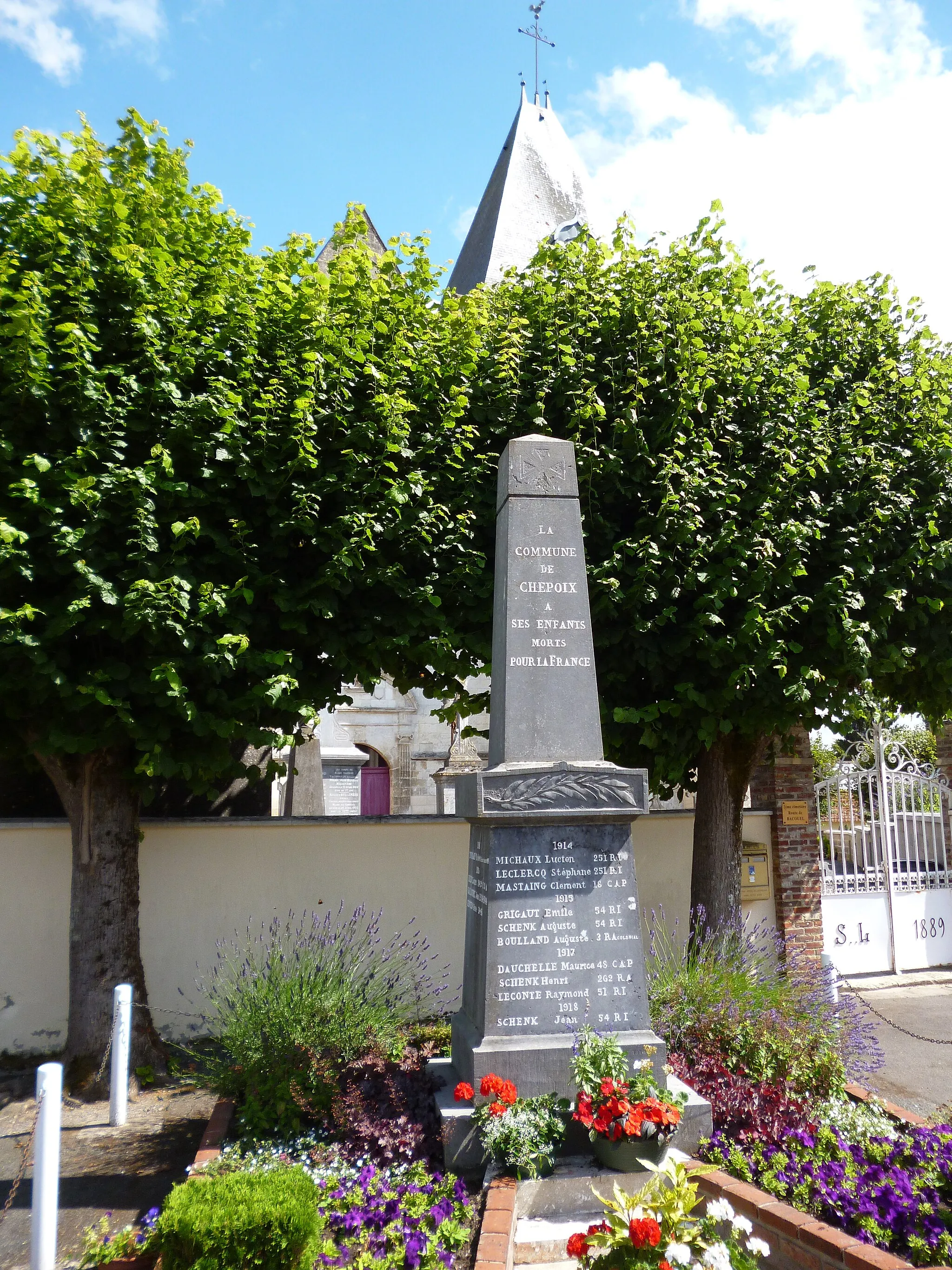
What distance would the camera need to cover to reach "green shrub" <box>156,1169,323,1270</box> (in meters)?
3.06

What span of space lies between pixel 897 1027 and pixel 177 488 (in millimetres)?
6706

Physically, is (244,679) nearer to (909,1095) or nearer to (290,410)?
(290,410)

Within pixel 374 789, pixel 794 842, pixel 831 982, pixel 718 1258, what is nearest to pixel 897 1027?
pixel 831 982

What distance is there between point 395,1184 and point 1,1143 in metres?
3.27

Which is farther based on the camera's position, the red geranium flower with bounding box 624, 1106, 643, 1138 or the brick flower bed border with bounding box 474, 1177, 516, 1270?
the red geranium flower with bounding box 624, 1106, 643, 1138

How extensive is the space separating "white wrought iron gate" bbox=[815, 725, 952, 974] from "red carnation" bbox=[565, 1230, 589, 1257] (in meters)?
7.85

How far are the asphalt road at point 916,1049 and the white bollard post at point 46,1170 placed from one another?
4.19 meters

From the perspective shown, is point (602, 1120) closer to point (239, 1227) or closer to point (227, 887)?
point (239, 1227)

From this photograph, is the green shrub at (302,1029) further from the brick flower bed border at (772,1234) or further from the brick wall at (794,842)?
the brick wall at (794,842)

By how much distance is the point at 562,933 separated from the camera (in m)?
4.59

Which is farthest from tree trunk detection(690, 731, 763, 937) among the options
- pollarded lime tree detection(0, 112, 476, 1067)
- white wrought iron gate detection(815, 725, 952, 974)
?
pollarded lime tree detection(0, 112, 476, 1067)

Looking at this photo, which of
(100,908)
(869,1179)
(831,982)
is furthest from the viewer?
(100,908)

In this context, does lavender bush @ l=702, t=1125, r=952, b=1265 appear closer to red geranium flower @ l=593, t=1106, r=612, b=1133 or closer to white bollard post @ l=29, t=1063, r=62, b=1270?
red geranium flower @ l=593, t=1106, r=612, b=1133

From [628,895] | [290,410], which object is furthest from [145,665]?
[628,895]
